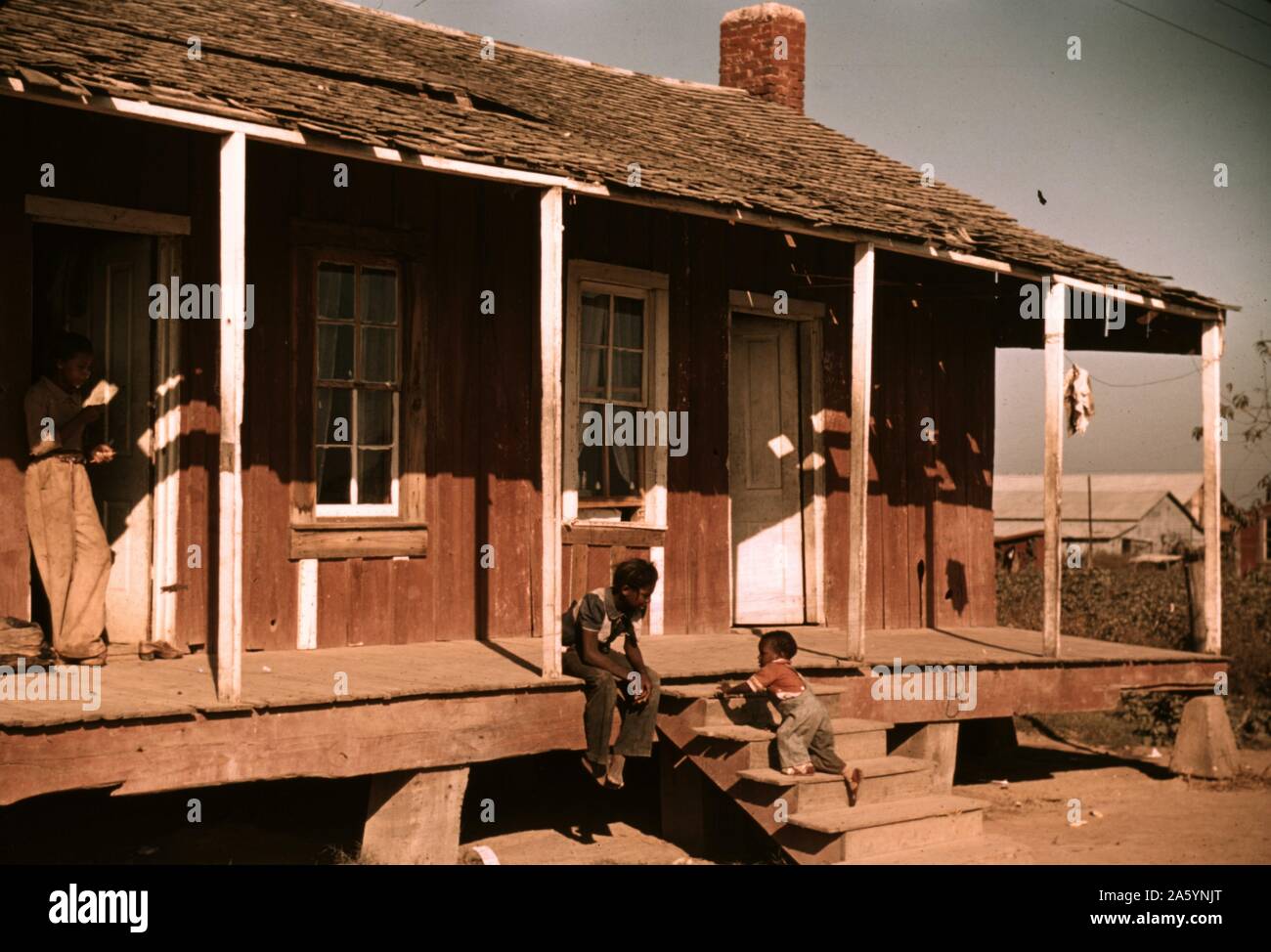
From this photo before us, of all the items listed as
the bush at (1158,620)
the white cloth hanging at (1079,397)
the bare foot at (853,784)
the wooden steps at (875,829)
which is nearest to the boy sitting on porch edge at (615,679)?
the wooden steps at (875,829)

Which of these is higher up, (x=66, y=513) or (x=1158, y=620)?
(x=66, y=513)

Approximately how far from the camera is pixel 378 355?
10336 millimetres

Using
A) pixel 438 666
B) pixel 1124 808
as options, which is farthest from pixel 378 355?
pixel 1124 808

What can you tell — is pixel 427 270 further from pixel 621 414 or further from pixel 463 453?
pixel 621 414

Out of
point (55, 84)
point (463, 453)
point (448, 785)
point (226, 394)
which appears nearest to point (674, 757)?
point (448, 785)

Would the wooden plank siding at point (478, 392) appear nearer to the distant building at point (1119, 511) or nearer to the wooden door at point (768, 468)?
the wooden door at point (768, 468)

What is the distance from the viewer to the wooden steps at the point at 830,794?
8.45 metres

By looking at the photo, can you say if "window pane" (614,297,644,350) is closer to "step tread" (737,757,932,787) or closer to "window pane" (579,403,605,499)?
"window pane" (579,403,605,499)

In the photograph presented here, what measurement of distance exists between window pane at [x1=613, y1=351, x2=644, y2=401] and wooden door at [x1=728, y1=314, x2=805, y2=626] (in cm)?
126

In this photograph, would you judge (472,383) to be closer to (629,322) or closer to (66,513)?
(629,322)

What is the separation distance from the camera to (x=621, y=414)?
11.8 metres

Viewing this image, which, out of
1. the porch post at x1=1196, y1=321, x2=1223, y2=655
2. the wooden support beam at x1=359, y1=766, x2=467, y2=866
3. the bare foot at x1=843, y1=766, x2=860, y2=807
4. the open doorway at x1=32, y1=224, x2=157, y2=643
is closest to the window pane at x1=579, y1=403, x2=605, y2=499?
the open doorway at x1=32, y1=224, x2=157, y2=643

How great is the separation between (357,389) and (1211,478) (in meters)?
7.34

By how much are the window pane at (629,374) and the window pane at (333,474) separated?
2.46 m
